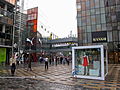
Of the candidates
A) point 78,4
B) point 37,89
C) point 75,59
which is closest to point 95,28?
point 78,4

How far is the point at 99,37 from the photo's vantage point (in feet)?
126

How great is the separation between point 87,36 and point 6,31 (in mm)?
22663

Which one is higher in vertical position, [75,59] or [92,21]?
[92,21]

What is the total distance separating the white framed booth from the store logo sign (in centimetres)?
2691

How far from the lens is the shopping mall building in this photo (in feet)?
119

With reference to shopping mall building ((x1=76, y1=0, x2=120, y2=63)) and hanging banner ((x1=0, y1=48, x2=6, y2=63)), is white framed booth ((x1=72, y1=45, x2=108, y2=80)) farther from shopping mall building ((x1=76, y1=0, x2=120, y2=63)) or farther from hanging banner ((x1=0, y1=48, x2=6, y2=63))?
shopping mall building ((x1=76, y1=0, x2=120, y2=63))

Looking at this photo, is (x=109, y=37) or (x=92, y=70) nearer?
(x=92, y=70)

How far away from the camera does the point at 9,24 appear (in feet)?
98.4

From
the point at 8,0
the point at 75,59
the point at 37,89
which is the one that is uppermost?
the point at 8,0

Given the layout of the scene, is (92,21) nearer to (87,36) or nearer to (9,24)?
(87,36)

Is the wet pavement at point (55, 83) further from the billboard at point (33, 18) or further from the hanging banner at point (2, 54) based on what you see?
the billboard at point (33, 18)

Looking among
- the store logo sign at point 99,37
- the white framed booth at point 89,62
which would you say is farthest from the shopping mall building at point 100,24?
the white framed booth at point 89,62

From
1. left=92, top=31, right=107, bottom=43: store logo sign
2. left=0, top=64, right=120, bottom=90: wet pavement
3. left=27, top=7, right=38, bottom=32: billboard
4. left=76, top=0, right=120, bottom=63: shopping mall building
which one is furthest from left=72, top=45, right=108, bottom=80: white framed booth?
left=27, top=7, right=38, bottom=32: billboard

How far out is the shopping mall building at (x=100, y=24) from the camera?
3616cm
